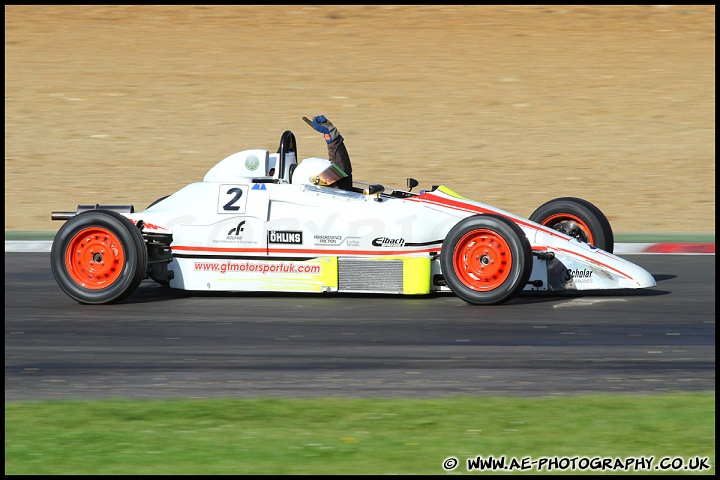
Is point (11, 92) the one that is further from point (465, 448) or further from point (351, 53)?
point (465, 448)

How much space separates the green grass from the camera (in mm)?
5727

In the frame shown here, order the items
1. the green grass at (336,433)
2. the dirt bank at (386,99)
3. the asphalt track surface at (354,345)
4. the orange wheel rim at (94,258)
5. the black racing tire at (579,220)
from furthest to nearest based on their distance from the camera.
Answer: the dirt bank at (386,99) < the black racing tire at (579,220) < the orange wheel rim at (94,258) < the asphalt track surface at (354,345) < the green grass at (336,433)

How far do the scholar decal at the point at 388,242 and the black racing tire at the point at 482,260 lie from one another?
56cm

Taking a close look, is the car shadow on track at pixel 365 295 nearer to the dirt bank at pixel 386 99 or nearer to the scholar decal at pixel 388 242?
the scholar decal at pixel 388 242

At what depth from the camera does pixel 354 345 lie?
29.4ft

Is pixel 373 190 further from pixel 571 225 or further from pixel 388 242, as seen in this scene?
Result: pixel 571 225

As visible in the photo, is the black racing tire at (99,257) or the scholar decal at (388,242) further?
the scholar decal at (388,242)

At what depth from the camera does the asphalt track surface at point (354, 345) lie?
24.9 ft

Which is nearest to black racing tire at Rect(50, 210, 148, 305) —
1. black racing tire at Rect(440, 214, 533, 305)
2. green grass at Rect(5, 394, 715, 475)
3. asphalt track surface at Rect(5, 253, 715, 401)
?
asphalt track surface at Rect(5, 253, 715, 401)

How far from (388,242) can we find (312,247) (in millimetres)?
692

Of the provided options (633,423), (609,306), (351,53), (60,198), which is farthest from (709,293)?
(351,53)

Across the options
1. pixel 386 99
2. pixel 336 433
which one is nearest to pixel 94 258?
pixel 336 433

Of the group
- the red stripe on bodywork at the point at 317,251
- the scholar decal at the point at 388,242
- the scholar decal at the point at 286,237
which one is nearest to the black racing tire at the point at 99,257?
the red stripe on bodywork at the point at 317,251

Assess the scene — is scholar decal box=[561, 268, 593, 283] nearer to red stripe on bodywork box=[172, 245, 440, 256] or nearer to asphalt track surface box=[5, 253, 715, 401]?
asphalt track surface box=[5, 253, 715, 401]
